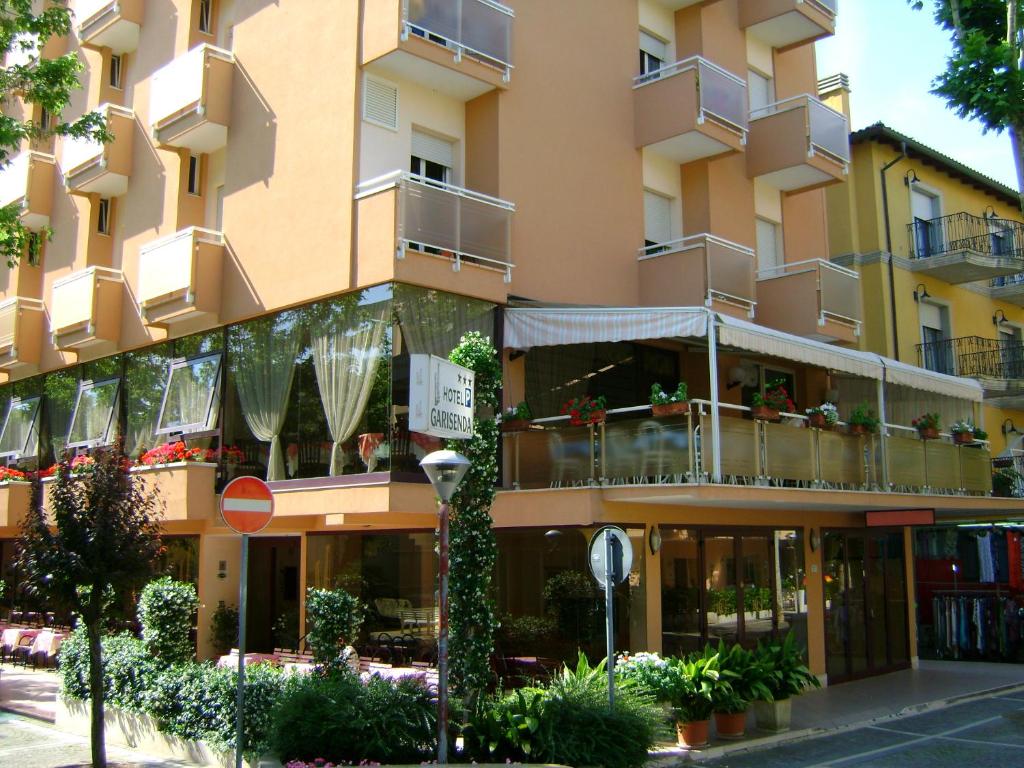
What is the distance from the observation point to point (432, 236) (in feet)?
46.3

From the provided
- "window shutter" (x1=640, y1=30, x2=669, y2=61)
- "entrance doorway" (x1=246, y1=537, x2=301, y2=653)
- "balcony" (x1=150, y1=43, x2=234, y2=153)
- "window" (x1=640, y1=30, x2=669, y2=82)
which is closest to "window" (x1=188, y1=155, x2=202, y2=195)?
Result: "balcony" (x1=150, y1=43, x2=234, y2=153)

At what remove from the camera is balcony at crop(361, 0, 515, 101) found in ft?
47.3

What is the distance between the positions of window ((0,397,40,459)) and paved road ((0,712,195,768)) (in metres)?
8.51

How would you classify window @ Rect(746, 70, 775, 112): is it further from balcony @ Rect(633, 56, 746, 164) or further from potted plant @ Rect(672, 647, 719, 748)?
potted plant @ Rect(672, 647, 719, 748)

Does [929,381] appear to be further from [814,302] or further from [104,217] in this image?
[104,217]

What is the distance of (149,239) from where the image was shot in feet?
61.9

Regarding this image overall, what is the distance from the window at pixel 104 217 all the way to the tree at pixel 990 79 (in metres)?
16.2

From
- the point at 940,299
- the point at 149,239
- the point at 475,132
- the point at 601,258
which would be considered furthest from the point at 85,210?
the point at 940,299

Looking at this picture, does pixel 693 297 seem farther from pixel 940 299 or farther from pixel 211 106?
pixel 940 299

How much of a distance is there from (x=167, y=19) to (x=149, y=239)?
454cm

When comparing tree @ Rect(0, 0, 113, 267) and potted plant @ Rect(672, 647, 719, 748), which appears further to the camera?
tree @ Rect(0, 0, 113, 267)

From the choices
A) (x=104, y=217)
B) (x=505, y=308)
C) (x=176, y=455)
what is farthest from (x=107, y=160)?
(x=505, y=308)

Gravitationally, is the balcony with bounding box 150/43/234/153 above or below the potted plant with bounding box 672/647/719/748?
above

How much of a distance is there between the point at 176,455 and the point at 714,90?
451 inches
